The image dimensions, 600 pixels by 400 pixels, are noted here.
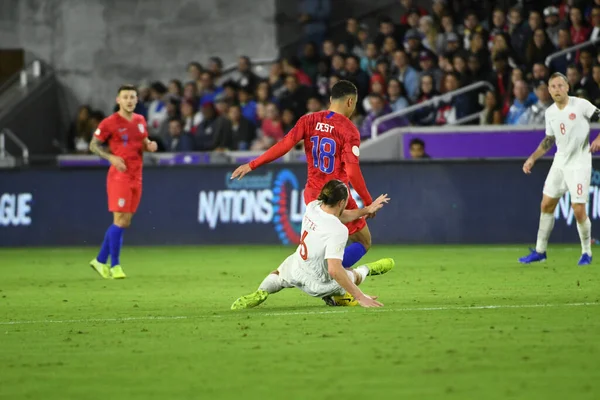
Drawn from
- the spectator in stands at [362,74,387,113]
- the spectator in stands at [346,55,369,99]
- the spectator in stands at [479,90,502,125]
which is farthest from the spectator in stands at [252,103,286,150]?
the spectator in stands at [479,90,502,125]

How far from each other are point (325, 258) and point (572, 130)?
18.9ft

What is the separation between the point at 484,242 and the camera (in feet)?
64.6

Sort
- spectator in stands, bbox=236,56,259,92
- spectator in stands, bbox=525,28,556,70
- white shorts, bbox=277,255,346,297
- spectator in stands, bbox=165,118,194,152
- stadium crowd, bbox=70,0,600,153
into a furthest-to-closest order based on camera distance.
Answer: spectator in stands, bbox=236,56,259,92
spectator in stands, bbox=165,118,194,152
spectator in stands, bbox=525,28,556,70
stadium crowd, bbox=70,0,600,153
white shorts, bbox=277,255,346,297

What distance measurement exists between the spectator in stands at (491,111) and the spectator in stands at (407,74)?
184cm

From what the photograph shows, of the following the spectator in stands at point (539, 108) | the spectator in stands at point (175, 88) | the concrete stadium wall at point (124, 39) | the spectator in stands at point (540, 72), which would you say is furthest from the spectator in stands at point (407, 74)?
the spectator in stands at point (175, 88)

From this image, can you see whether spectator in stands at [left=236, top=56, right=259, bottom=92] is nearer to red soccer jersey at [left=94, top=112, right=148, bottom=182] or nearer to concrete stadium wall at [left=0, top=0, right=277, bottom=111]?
concrete stadium wall at [left=0, top=0, right=277, bottom=111]

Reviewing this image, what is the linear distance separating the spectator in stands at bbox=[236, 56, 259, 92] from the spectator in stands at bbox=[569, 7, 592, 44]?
679 centimetres

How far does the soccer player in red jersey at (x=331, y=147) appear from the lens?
10.6m

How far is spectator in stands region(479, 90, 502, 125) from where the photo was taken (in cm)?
2147

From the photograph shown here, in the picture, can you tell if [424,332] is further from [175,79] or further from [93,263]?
[175,79]

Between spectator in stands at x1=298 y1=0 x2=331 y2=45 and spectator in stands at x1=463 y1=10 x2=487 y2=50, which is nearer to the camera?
spectator in stands at x1=463 y1=10 x2=487 y2=50

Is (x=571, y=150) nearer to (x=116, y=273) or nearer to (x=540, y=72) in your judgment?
(x=116, y=273)

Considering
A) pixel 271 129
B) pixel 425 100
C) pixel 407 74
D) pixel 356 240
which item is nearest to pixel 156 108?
pixel 271 129

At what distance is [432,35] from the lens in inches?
933
